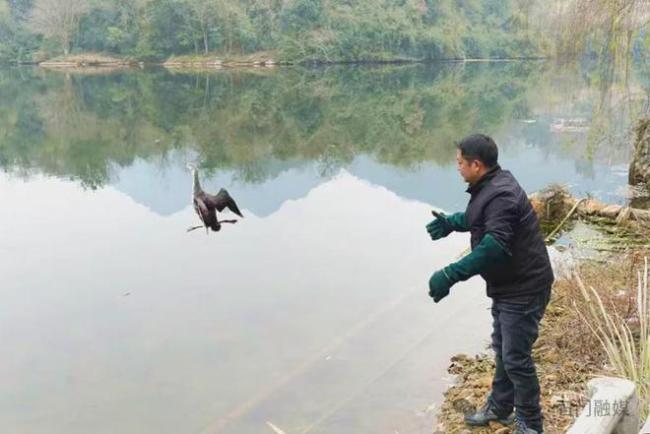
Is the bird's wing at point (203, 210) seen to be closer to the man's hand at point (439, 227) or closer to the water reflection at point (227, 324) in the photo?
the water reflection at point (227, 324)

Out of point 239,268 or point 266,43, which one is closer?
point 239,268

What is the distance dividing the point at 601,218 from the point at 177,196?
20.5ft

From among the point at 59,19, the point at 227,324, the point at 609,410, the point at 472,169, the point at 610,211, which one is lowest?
the point at 227,324

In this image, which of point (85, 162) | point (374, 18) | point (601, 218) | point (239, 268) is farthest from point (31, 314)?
point (374, 18)

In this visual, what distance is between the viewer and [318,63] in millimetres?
53062

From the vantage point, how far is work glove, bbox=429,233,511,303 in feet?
9.20

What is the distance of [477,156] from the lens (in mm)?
2943

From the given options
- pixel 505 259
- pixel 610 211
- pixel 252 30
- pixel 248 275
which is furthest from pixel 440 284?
pixel 252 30

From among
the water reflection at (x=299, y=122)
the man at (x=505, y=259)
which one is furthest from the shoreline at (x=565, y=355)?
the water reflection at (x=299, y=122)

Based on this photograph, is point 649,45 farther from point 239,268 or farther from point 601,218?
point 239,268

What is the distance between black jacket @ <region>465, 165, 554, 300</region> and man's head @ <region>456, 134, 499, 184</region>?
0.10ft

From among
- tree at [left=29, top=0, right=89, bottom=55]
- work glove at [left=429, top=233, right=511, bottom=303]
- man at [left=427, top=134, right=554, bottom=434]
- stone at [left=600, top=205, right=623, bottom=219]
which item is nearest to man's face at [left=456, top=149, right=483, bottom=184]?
man at [left=427, top=134, right=554, bottom=434]

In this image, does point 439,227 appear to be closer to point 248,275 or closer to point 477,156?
point 477,156

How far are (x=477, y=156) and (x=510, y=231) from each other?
0.36m
